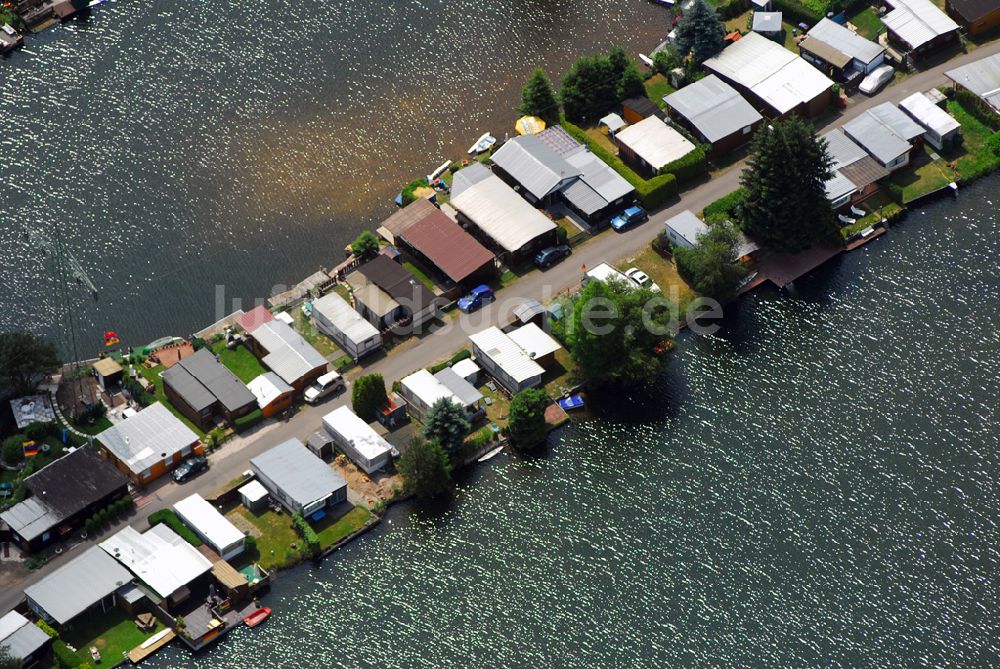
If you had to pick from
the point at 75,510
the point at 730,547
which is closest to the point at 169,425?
the point at 75,510

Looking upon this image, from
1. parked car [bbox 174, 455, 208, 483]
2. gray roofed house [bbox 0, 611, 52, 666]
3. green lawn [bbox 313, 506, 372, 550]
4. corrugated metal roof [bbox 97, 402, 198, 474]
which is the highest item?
corrugated metal roof [bbox 97, 402, 198, 474]

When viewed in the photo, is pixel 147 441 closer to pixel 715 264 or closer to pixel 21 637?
pixel 21 637

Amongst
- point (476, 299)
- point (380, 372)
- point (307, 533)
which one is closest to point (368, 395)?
point (380, 372)

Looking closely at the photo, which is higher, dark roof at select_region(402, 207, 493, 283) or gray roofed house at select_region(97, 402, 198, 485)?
dark roof at select_region(402, 207, 493, 283)

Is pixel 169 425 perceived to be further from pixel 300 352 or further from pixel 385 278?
pixel 385 278

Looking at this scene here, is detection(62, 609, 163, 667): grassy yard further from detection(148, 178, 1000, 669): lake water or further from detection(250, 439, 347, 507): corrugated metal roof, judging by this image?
detection(250, 439, 347, 507): corrugated metal roof

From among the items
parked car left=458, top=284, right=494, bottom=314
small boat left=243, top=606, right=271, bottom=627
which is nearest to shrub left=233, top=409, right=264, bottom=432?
small boat left=243, top=606, right=271, bottom=627

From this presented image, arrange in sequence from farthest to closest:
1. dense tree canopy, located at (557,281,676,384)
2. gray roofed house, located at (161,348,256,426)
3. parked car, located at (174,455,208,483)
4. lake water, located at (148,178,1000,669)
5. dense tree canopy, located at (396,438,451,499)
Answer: dense tree canopy, located at (557,281,676,384), gray roofed house, located at (161,348,256,426), parked car, located at (174,455,208,483), dense tree canopy, located at (396,438,451,499), lake water, located at (148,178,1000,669)
